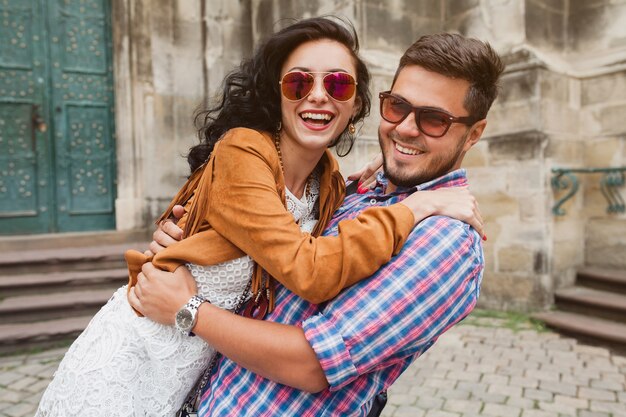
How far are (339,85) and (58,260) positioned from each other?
4.84 metres

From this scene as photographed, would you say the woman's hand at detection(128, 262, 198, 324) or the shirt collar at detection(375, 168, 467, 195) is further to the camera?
the shirt collar at detection(375, 168, 467, 195)

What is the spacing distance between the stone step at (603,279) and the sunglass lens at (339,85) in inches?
180

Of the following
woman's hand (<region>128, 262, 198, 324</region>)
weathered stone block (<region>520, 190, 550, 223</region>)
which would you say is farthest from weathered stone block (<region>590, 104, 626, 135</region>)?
woman's hand (<region>128, 262, 198, 324</region>)

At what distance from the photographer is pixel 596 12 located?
208 inches

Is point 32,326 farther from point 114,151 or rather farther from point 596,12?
point 596,12

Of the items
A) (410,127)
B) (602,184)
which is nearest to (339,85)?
(410,127)

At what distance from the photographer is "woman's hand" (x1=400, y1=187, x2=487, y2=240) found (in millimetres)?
1245

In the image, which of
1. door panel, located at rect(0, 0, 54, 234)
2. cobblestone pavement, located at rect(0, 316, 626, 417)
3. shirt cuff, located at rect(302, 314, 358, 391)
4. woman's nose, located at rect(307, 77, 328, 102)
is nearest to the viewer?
shirt cuff, located at rect(302, 314, 358, 391)

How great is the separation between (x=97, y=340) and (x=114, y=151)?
5661 millimetres

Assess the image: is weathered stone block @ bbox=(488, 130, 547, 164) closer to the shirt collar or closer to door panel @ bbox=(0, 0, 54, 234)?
the shirt collar

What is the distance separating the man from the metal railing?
4.03 meters

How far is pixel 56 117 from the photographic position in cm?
616

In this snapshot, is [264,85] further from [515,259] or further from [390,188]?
[515,259]

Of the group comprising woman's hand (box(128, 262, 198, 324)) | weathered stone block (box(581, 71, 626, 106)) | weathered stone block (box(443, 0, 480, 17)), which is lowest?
woman's hand (box(128, 262, 198, 324))
